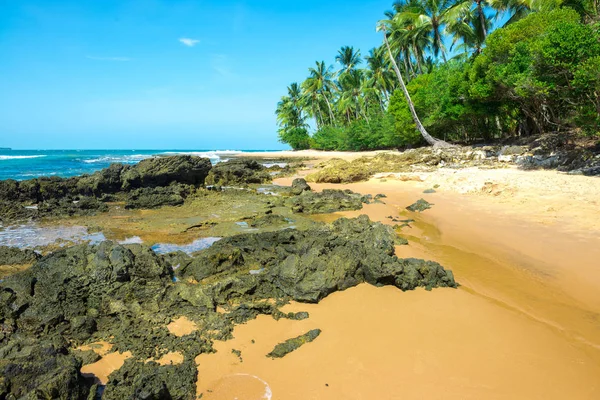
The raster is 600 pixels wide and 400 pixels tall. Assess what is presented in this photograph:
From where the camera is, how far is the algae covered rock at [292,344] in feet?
13.4

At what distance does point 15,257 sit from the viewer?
7.31m

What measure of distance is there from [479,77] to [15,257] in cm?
2366

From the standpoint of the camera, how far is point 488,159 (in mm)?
19719

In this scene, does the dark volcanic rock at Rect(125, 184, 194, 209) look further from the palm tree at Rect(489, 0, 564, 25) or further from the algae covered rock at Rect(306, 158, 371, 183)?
the palm tree at Rect(489, 0, 564, 25)

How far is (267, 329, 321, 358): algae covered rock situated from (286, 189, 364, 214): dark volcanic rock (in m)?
7.69

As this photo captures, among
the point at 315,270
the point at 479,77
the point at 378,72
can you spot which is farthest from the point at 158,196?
the point at 378,72

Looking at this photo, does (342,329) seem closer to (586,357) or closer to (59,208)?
(586,357)

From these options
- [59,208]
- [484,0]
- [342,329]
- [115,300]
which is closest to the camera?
[342,329]

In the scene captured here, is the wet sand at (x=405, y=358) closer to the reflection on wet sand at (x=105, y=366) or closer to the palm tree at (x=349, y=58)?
the reflection on wet sand at (x=105, y=366)

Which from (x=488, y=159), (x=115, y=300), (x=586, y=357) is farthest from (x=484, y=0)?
(x=115, y=300)

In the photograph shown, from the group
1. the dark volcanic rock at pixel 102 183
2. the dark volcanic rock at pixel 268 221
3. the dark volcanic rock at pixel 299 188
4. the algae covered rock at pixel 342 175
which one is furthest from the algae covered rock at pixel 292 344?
the dark volcanic rock at pixel 102 183

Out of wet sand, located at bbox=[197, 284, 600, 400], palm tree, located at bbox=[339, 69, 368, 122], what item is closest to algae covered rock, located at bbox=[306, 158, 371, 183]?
wet sand, located at bbox=[197, 284, 600, 400]

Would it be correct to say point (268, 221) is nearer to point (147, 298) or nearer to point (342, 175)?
point (147, 298)

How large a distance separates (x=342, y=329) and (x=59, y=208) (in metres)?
13.4
